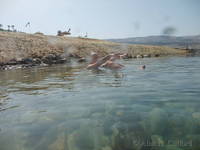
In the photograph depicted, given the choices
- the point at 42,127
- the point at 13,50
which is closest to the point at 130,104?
the point at 42,127

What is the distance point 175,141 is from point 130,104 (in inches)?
94.1

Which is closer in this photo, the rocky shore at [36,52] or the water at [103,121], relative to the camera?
the water at [103,121]

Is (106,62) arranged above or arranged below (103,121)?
above

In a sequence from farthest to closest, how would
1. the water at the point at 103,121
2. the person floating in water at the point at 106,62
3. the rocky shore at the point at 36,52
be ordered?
1. the rocky shore at the point at 36,52
2. the person floating in water at the point at 106,62
3. the water at the point at 103,121

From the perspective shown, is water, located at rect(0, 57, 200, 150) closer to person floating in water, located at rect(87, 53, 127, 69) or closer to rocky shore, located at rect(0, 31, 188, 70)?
person floating in water, located at rect(87, 53, 127, 69)

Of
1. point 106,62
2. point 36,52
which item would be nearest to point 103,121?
point 106,62

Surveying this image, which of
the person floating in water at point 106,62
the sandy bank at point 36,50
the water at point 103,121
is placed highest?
the sandy bank at point 36,50

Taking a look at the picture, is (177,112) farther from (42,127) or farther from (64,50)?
(64,50)

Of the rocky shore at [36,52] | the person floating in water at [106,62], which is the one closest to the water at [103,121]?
the person floating in water at [106,62]

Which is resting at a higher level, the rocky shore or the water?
the rocky shore

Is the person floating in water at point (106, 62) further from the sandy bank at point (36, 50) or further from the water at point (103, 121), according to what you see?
the sandy bank at point (36, 50)

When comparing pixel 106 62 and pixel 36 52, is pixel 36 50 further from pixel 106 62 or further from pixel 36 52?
pixel 106 62

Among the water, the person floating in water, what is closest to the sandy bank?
the person floating in water

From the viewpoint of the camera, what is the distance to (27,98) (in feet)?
24.4
